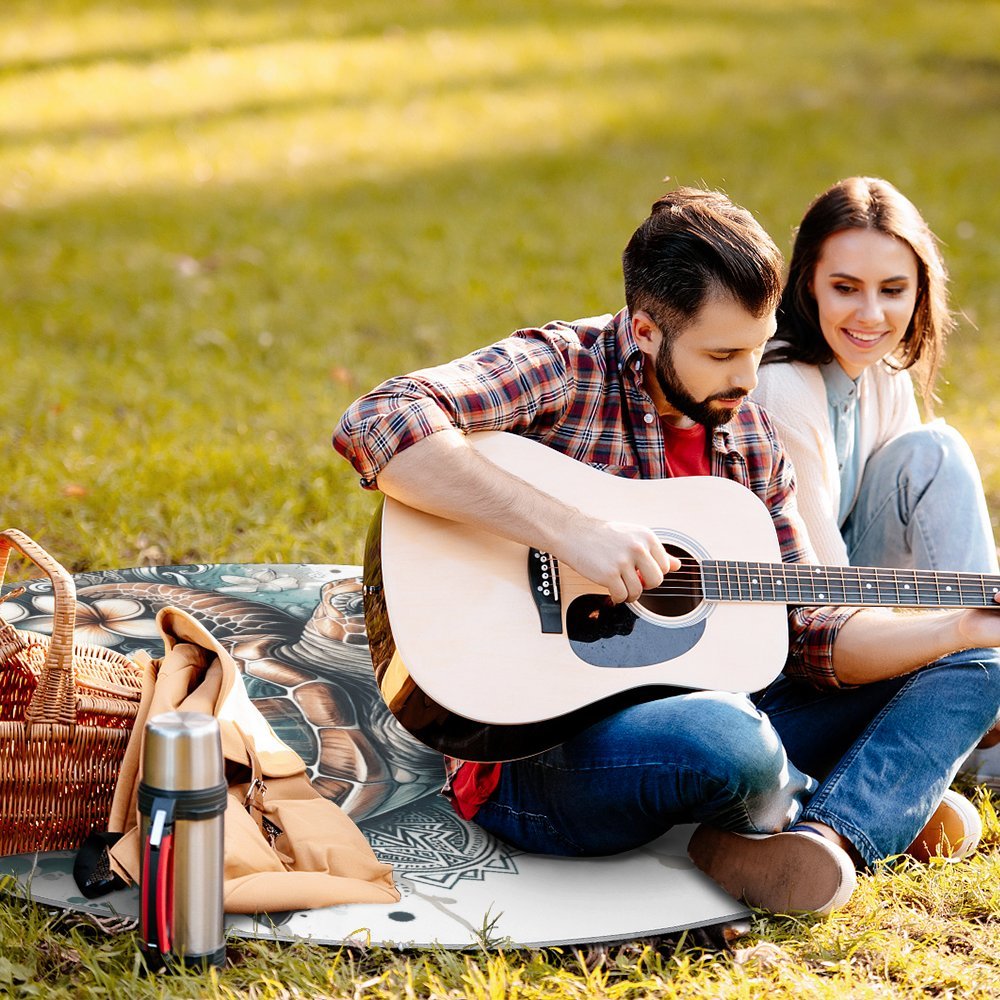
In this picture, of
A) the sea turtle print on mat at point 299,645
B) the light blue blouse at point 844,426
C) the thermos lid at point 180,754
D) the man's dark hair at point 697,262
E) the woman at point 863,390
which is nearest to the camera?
the thermos lid at point 180,754

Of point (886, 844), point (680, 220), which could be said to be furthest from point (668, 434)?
point (886, 844)

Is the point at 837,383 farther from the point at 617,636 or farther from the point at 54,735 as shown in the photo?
the point at 54,735

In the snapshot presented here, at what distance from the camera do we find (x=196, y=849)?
223cm

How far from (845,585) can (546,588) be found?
646mm

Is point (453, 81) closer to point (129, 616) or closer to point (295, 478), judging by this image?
point (295, 478)

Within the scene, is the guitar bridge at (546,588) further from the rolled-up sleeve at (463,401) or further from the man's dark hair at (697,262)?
the man's dark hair at (697,262)

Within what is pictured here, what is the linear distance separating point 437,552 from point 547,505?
233 mm

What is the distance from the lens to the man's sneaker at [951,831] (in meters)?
2.87

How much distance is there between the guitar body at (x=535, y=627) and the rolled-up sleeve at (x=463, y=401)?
2.9 inches

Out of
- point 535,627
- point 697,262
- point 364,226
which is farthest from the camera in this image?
point 364,226

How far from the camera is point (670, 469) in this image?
2.96m

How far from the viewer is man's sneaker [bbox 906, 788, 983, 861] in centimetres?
287

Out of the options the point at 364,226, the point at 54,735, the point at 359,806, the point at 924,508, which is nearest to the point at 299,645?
the point at 359,806

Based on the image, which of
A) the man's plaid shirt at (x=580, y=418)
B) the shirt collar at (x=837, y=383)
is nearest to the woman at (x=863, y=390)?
the shirt collar at (x=837, y=383)
